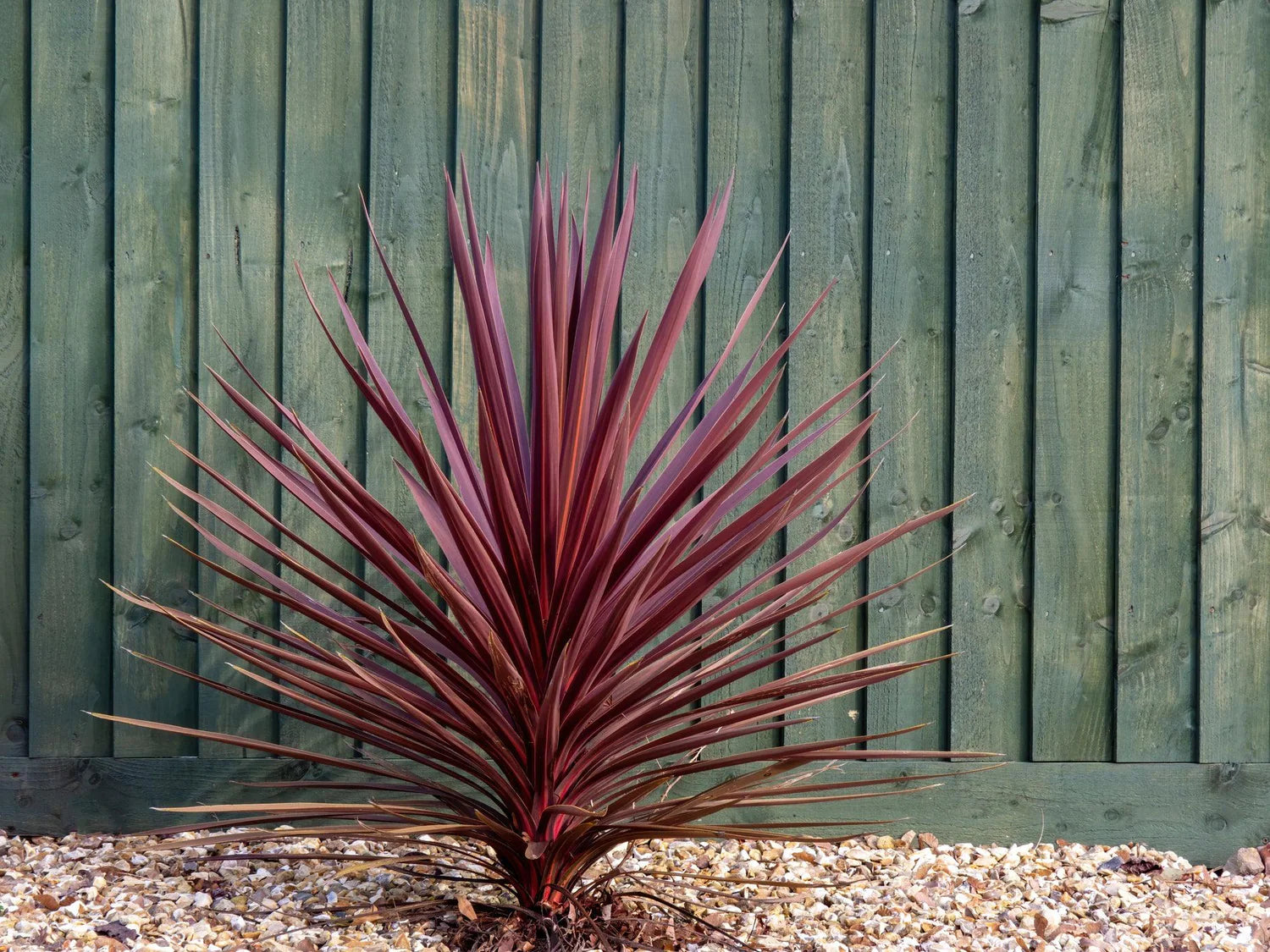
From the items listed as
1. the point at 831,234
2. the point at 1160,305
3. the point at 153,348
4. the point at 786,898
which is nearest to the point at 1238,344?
A: the point at 1160,305

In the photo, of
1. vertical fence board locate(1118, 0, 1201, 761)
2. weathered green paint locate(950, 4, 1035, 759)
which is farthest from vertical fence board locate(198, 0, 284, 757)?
vertical fence board locate(1118, 0, 1201, 761)

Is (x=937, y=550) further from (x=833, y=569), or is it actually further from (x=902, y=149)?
(x=902, y=149)

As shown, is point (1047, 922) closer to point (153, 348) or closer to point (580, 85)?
point (580, 85)

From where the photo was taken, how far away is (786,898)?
169cm

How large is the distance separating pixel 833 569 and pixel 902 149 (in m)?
1.07

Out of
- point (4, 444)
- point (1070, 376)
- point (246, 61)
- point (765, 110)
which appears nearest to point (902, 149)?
point (765, 110)

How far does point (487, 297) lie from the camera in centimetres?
161

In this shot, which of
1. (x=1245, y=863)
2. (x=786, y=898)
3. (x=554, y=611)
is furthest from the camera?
(x=1245, y=863)

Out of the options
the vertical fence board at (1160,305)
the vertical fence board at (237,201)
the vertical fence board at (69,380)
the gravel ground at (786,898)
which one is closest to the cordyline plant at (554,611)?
the gravel ground at (786,898)

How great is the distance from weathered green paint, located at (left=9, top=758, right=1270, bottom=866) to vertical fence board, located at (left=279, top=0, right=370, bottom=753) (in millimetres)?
334

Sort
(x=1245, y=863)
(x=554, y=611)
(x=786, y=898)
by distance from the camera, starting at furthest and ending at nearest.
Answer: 1. (x=1245, y=863)
2. (x=786, y=898)
3. (x=554, y=611)

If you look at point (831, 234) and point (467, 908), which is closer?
point (467, 908)

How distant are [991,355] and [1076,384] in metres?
0.20

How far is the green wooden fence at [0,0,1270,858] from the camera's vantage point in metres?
2.10
